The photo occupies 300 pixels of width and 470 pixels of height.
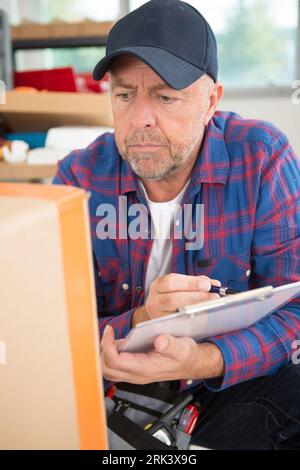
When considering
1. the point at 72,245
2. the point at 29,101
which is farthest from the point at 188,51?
the point at 29,101

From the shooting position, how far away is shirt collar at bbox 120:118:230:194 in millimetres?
1014

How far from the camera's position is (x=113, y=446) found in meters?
0.79

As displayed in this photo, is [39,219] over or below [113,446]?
over

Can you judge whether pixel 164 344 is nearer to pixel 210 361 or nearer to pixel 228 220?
pixel 210 361

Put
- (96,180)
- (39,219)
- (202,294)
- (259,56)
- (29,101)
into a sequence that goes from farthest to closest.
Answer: (259,56) < (29,101) < (96,180) < (202,294) < (39,219)

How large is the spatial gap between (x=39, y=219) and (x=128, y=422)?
1.73 feet

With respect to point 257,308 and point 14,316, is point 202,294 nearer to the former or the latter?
point 257,308

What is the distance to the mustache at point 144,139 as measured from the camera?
916 mm

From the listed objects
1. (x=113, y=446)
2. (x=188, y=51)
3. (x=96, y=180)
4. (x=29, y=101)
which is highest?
(x=188, y=51)
